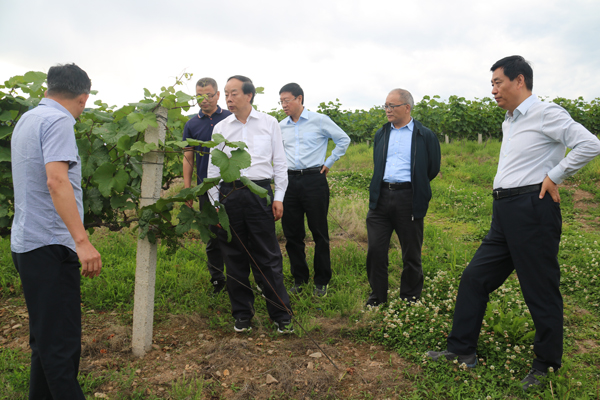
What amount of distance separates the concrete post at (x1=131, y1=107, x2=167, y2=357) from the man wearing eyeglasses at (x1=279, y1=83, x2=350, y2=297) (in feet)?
5.49

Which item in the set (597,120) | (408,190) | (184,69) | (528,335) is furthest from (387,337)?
(597,120)

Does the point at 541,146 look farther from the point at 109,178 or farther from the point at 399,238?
the point at 109,178

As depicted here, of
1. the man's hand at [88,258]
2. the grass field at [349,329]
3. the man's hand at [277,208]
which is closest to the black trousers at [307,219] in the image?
the grass field at [349,329]

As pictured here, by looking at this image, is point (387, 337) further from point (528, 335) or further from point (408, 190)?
point (408, 190)

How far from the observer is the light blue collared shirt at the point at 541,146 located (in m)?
2.50

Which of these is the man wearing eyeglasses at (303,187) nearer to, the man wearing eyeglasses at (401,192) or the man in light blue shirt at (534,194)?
the man wearing eyeglasses at (401,192)

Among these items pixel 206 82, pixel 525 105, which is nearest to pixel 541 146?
pixel 525 105

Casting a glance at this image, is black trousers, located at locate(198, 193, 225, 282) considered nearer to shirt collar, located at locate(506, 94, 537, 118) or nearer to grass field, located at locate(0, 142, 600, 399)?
grass field, located at locate(0, 142, 600, 399)

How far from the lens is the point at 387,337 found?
336 cm

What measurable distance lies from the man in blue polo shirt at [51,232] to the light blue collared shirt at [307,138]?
2.62 m

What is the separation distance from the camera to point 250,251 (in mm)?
3521

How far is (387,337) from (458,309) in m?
0.68

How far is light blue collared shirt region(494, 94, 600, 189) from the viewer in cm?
250

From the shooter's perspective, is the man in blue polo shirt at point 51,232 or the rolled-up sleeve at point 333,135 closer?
the man in blue polo shirt at point 51,232
